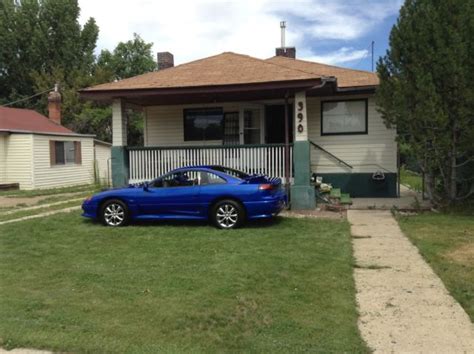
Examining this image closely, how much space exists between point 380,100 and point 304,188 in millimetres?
2937

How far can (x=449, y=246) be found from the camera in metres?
8.05

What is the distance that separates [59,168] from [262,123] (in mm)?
12800

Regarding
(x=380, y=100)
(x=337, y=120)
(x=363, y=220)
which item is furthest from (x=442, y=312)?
(x=337, y=120)

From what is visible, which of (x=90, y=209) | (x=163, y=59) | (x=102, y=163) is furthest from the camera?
(x=102, y=163)

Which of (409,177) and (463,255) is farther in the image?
(409,177)

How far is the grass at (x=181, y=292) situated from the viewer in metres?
4.32

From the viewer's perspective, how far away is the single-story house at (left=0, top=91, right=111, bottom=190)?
22359 millimetres

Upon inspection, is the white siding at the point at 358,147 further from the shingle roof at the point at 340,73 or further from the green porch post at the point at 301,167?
the green porch post at the point at 301,167

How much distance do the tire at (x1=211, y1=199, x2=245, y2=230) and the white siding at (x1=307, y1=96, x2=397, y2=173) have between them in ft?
19.9

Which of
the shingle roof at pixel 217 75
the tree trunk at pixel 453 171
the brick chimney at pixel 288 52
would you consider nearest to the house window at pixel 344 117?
the shingle roof at pixel 217 75

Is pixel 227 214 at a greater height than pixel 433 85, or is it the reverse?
pixel 433 85

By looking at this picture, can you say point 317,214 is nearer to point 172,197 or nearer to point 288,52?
point 172,197

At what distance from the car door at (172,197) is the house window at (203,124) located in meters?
5.79

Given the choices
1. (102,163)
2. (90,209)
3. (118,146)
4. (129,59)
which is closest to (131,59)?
(129,59)
